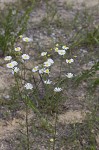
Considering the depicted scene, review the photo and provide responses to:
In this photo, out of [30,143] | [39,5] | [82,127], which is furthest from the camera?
[39,5]

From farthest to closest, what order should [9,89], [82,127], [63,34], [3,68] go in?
1. [63,34]
2. [3,68]
3. [9,89]
4. [82,127]

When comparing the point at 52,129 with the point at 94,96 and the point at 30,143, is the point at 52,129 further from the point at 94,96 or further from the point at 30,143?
the point at 94,96

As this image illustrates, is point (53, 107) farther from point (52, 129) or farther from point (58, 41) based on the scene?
point (58, 41)

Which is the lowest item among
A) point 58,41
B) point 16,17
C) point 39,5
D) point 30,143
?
point 30,143

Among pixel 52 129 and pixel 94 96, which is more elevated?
pixel 94 96

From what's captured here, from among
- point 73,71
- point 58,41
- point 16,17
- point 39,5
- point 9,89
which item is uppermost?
point 39,5

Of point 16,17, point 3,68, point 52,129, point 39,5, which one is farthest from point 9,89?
point 39,5

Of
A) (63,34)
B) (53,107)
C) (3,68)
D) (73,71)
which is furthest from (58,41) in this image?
(53,107)

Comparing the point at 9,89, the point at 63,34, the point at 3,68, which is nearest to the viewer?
the point at 9,89

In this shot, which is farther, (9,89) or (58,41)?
(58,41)
